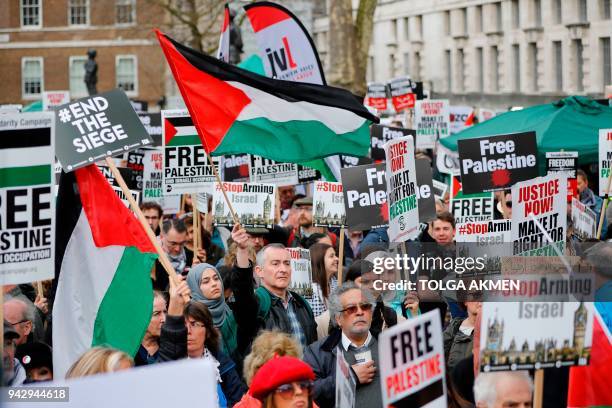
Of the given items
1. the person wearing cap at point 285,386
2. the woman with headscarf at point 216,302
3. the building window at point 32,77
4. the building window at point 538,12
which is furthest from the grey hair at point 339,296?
the building window at point 32,77

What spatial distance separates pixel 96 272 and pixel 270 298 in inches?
49.3

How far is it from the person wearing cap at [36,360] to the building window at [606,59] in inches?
1554

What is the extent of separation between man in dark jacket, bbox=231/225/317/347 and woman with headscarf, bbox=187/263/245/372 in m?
0.14

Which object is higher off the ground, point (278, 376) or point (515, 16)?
point (515, 16)

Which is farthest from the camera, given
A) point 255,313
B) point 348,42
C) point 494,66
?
point 494,66

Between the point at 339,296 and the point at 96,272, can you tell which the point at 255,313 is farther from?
the point at 339,296

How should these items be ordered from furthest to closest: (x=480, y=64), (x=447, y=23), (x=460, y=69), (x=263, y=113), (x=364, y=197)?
1. (x=447, y=23)
2. (x=460, y=69)
3. (x=480, y=64)
4. (x=364, y=197)
5. (x=263, y=113)

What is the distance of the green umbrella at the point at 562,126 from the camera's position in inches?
699

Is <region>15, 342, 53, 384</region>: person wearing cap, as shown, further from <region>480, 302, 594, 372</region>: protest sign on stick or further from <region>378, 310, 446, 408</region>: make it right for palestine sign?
<region>480, 302, 594, 372</region>: protest sign on stick

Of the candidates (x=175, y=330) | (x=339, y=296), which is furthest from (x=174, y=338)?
(x=339, y=296)

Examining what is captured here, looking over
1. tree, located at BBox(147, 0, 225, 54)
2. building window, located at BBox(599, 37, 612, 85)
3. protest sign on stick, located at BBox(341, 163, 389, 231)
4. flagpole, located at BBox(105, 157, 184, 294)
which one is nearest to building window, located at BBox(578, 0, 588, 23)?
building window, located at BBox(599, 37, 612, 85)

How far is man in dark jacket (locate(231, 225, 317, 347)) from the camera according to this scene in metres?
8.30

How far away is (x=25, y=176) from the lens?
692 centimetres

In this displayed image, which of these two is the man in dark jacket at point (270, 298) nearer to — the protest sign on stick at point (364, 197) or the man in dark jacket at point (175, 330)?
the man in dark jacket at point (175, 330)
